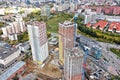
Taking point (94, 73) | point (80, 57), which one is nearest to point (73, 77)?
point (80, 57)

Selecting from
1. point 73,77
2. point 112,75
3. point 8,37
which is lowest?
point 112,75

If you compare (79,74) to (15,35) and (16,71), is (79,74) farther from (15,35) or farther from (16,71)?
(15,35)

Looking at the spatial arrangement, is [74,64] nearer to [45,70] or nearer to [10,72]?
[45,70]

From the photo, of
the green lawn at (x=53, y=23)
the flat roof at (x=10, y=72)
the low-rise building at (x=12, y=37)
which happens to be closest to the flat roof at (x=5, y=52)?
the flat roof at (x=10, y=72)

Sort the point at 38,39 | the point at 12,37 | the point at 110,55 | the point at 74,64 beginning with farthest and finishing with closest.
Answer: the point at 12,37, the point at 110,55, the point at 38,39, the point at 74,64

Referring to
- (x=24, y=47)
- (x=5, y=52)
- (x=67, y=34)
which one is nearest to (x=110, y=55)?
(x=67, y=34)

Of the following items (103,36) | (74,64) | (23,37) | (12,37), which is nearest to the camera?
(74,64)

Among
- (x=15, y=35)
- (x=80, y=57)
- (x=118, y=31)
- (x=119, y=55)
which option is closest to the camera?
(x=80, y=57)

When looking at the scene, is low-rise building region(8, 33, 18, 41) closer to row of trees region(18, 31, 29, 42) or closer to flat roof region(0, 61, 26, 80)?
row of trees region(18, 31, 29, 42)
